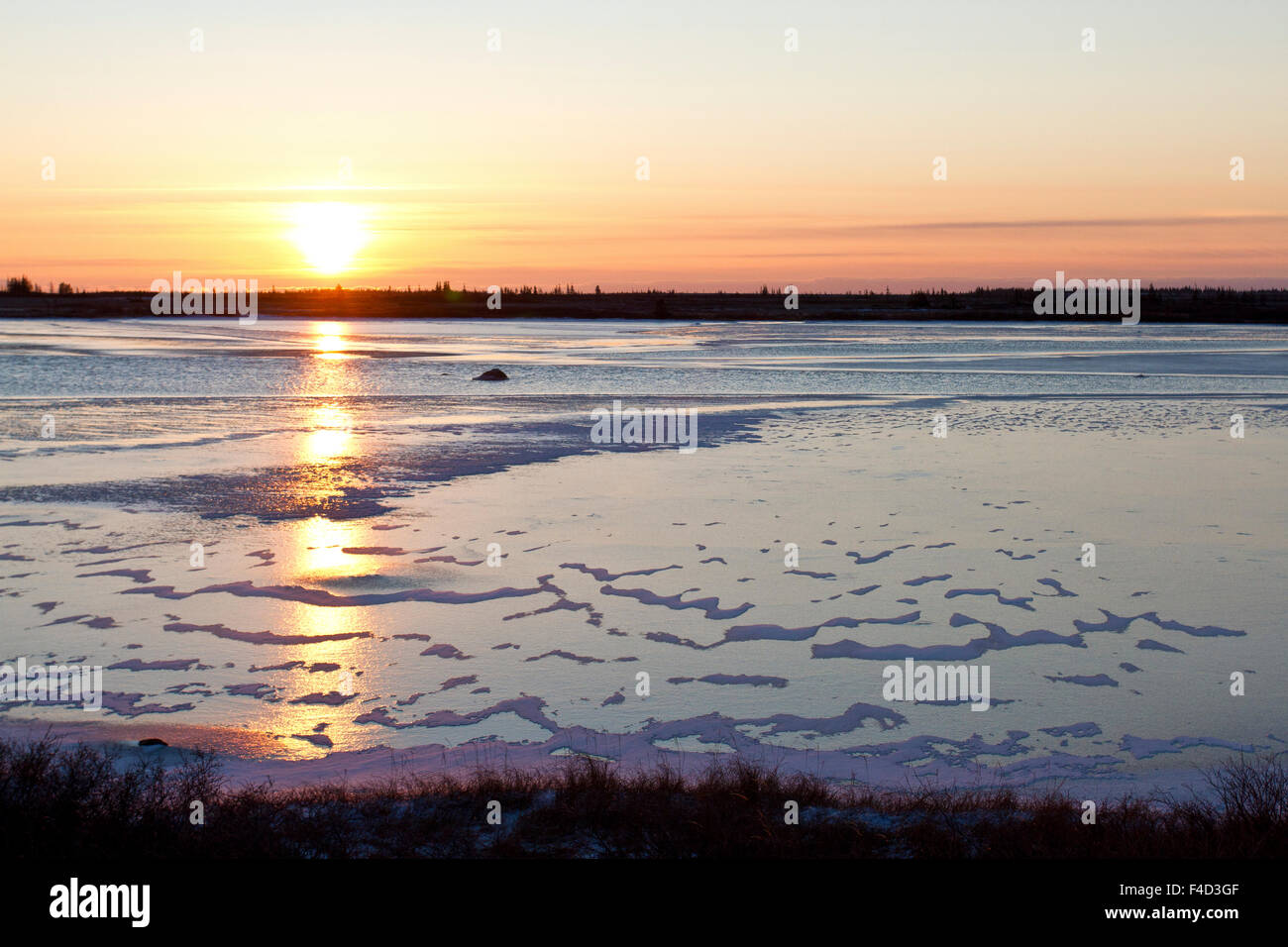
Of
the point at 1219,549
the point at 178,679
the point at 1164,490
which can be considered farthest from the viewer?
the point at 1164,490

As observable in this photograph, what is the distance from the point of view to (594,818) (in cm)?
495

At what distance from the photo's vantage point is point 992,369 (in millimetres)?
30609

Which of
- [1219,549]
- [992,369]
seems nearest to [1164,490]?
[1219,549]

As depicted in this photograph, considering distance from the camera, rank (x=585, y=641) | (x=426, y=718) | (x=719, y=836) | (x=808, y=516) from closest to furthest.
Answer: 1. (x=719, y=836)
2. (x=426, y=718)
3. (x=585, y=641)
4. (x=808, y=516)

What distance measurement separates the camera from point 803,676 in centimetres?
719

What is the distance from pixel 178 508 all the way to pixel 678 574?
18.2 ft

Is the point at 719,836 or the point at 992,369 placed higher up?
the point at 992,369

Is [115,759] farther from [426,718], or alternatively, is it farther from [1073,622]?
[1073,622]

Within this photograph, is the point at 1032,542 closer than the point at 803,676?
No

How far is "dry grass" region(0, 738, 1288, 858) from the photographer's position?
180 inches

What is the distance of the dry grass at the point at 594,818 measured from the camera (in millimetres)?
4562
